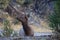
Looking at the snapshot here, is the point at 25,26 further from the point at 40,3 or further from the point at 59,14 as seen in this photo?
the point at 40,3

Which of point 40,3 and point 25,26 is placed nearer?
point 25,26

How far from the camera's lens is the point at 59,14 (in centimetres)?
173

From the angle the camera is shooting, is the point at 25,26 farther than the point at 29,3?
No

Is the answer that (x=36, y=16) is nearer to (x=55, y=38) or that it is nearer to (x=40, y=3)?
(x=40, y=3)

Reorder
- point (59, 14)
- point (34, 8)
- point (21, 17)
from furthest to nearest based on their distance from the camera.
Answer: point (34, 8)
point (21, 17)
point (59, 14)

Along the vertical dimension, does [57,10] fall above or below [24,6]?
below

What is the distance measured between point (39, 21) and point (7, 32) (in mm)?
3474

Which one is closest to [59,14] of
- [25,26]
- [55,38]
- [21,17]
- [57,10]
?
[57,10]

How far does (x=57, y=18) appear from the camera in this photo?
1773 mm

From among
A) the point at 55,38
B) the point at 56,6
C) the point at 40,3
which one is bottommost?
the point at 55,38

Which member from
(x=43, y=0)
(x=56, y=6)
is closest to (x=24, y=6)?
(x=43, y=0)

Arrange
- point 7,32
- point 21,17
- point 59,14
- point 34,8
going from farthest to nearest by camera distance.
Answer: point 34,8, point 7,32, point 21,17, point 59,14

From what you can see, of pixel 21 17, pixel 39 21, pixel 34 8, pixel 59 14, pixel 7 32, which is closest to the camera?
pixel 59 14

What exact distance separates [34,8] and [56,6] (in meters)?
5.04
